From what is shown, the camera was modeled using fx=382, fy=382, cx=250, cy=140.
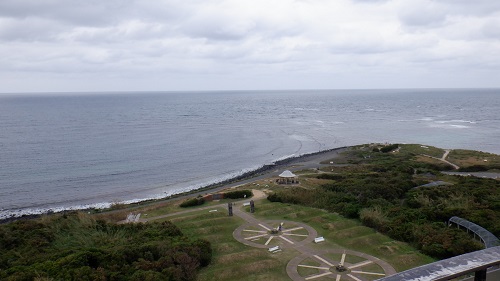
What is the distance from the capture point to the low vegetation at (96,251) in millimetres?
21812

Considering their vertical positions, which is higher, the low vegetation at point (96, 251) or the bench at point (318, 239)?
the low vegetation at point (96, 251)

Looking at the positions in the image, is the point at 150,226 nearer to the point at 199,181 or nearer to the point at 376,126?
the point at 199,181

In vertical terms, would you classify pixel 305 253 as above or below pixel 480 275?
below

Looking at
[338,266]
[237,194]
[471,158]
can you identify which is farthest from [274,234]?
[471,158]

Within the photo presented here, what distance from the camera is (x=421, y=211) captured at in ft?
110

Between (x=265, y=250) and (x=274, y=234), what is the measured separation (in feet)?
11.2

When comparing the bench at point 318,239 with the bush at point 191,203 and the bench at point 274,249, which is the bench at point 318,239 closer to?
the bench at point 274,249

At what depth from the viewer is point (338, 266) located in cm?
2502

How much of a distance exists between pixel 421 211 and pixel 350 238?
8084 millimetres

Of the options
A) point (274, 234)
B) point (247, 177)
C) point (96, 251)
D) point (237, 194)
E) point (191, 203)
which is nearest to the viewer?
point (96, 251)

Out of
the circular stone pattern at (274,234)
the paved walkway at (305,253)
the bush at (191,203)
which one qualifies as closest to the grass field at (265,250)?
the paved walkway at (305,253)

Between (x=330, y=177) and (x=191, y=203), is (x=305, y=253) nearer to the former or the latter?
(x=191, y=203)

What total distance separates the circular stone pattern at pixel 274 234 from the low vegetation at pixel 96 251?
443 cm

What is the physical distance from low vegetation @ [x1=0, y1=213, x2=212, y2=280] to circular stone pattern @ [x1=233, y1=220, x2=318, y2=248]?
4426 mm
